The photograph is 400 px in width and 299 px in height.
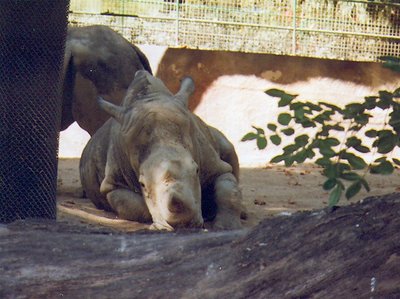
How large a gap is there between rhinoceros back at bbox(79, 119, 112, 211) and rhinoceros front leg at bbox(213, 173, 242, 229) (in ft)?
3.78

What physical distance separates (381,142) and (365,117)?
125 millimetres

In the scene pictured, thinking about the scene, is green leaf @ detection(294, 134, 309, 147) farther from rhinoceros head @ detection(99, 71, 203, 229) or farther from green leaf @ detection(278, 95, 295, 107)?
rhinoceros head @ detection(99, 71, 203, 229)

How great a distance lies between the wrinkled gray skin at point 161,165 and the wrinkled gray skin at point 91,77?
110cm

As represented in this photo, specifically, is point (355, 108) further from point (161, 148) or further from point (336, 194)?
point (161, 148)

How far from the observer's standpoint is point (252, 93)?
627 inches

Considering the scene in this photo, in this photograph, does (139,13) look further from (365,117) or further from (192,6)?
(365,117)

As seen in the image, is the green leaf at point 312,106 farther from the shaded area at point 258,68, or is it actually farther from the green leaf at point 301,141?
the shaded area at point 258,68

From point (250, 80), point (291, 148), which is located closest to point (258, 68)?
point (250, 80)

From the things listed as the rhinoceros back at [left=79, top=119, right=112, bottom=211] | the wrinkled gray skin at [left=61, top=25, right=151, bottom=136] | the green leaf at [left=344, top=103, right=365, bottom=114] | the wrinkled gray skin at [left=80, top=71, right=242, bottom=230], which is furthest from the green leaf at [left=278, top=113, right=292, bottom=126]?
the wrinkled gray skin at [left=61, top=25, right=151, bottom=136]

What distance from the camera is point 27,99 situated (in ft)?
25.4

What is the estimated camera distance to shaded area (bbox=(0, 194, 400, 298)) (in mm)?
4473

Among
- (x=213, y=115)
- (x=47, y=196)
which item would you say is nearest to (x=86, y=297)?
(x=47, y=196)

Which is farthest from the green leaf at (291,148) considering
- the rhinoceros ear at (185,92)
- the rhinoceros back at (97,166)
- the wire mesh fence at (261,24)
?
the wire mesh fence at (261,24)

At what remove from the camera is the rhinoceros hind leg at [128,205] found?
9.09 m
